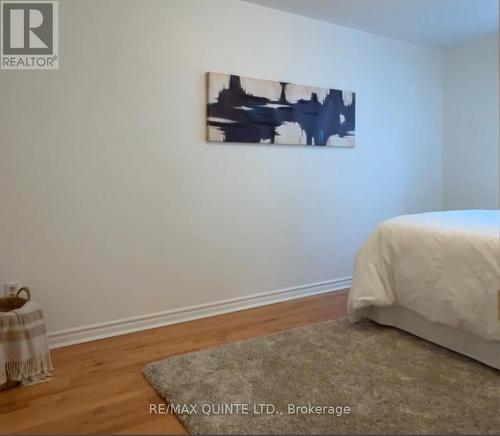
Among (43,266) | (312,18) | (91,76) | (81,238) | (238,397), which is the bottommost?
(238,397)

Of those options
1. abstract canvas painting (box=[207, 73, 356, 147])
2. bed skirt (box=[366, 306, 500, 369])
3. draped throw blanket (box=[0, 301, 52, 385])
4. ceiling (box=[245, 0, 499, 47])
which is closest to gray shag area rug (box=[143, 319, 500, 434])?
bed skirt (box=[366, 306, 500, 369])

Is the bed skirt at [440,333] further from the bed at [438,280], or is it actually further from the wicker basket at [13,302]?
the wicker basket at [13,302]

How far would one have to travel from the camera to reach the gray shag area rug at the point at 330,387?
1.53 metres

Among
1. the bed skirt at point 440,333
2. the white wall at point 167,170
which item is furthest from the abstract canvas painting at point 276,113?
the bed skirt at point 440,333

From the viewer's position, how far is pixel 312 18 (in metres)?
3.05

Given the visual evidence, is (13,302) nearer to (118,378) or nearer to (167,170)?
(118,378)

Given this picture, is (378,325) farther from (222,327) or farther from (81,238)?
(81,238)

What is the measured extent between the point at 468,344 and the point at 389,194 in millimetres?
1832

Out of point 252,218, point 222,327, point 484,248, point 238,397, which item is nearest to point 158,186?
point 252,218

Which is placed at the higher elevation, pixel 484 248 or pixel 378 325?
pixel 484 248

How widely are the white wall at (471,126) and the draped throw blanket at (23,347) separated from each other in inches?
148

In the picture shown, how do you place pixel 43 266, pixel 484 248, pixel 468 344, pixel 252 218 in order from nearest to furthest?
pixel 484 248
pixel 468 344
pixel 43 266
pixel 252 218

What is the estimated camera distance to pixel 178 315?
265 centimetres

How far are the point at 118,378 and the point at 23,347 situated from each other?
467mm
